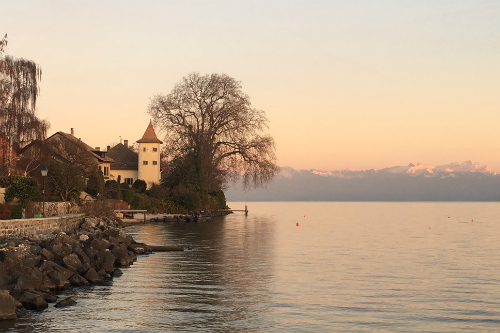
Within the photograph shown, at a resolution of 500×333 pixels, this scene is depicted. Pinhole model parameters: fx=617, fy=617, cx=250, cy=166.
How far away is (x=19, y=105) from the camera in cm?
5247

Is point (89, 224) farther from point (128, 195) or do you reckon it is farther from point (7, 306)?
point (7, 306)

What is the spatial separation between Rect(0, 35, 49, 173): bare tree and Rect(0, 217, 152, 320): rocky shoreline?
2017cm

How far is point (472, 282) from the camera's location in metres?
25.8

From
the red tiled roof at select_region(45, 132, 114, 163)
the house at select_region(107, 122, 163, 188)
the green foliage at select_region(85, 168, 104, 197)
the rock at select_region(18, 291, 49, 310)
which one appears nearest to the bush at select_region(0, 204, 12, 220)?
the rock at select_region(18, 291, 49, 310)

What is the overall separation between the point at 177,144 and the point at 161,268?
52713 mm

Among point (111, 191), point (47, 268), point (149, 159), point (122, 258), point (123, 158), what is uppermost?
point (123, 158)

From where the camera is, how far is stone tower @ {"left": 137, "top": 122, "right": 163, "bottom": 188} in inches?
3735

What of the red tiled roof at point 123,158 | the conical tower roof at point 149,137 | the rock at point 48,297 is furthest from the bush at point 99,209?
the red tiled roof at point 123,158

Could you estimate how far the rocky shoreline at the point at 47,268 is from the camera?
19.5m

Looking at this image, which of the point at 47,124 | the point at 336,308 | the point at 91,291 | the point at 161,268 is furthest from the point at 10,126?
the point at 336,308

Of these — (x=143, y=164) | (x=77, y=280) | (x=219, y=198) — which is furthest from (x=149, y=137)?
(x=77, y=280)

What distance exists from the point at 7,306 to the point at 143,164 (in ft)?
255

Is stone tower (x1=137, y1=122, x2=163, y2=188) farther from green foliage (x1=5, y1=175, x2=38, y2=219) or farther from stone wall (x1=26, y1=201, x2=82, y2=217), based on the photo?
green foliage (x1=5, y1=175, x2=38, y2=219)

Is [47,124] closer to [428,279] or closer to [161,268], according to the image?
[161,268]
